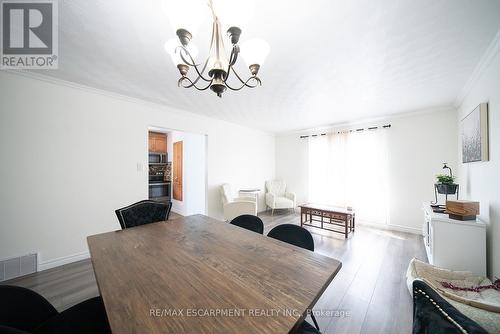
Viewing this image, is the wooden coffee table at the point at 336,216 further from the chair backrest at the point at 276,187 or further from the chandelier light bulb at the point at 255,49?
the chandelier light bulb at the point at 255,49

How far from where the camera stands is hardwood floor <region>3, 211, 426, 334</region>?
5.01 feet

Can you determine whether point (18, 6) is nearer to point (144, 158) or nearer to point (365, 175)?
point (144, 158)

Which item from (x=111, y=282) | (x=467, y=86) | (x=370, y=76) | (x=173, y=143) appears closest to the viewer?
(x=111, y=282)

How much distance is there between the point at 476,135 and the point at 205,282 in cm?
328

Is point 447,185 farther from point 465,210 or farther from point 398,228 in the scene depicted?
point 398,228

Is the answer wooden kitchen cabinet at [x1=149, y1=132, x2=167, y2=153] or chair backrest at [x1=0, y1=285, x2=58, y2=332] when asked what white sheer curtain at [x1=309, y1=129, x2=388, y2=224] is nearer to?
wooden kitchen cabinet at [x1=149, y1=132, x2=167, y2=153]

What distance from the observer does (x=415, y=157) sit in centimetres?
350

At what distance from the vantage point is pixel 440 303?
0.58m

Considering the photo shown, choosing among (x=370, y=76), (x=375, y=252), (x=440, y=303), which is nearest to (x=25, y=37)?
(x=440, y=303)

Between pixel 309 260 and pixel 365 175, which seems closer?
pixel 309 260

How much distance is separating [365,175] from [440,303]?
13.2 ft

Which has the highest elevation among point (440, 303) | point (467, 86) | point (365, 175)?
point (467, 86)

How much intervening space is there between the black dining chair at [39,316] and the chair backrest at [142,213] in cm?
81

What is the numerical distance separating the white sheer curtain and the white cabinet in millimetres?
1889
